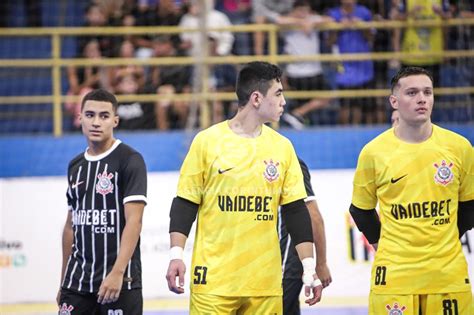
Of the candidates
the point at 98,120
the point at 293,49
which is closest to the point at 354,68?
the point at 293,49

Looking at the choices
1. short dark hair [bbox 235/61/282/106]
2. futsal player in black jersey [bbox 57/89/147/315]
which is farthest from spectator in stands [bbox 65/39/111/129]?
short dark hair [bbox 235/61/282/106]

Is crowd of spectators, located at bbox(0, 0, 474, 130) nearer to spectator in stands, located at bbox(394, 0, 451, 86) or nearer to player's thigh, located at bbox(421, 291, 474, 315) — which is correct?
spectator in stands, located at bbox(394, 0, 451, 86)

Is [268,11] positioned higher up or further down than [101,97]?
higher up

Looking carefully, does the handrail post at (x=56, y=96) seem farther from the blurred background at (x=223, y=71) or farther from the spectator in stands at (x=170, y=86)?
the spectator in stands at (x=170, y=86)

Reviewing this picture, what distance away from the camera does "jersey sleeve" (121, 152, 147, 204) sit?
757 cm

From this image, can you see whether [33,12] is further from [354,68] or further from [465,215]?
[465,215]

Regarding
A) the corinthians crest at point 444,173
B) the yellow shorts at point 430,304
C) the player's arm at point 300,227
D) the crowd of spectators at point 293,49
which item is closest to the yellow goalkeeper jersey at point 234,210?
the player's arm at point 300,227

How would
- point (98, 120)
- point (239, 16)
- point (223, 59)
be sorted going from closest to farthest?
point (98, 120)
point (223, 59)
point (239, 16)

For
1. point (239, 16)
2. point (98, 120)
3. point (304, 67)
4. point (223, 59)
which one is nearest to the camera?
point (98, 120)

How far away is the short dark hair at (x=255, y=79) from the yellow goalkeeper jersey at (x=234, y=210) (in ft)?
0.91

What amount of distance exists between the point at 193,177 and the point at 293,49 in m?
8.49

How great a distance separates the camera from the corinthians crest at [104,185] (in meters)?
7.67

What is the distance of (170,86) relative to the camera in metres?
15.1

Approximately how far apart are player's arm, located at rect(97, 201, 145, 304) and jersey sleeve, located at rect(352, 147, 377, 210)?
1.47m
